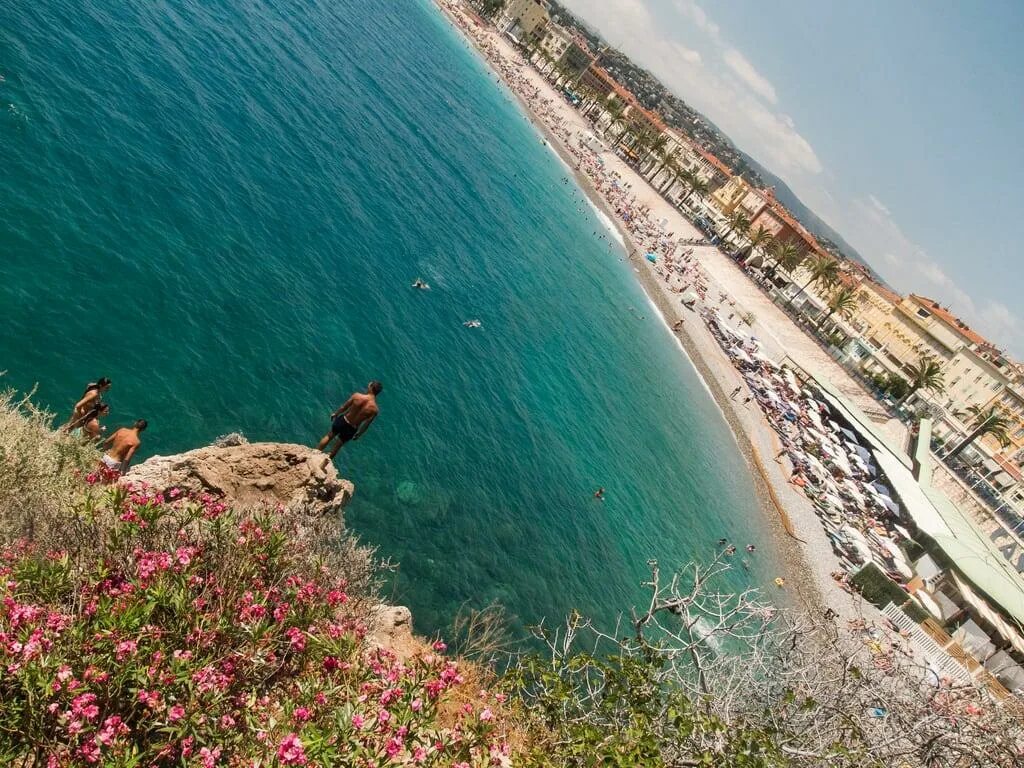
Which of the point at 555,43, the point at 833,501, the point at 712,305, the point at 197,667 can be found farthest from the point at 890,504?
the point at 555,43

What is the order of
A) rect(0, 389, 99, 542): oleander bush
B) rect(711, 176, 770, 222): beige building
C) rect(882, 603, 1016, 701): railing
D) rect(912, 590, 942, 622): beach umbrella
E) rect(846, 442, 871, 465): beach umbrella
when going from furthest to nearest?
rect(711, 176, 770, 222): beige building < rect(846, 442, 871, 465): beach umbrella < rect(912, 590, 942, 622): beach umbrella < rect(882, 603, 1016, 701): railing < rect(0, 389, 99, 542): oleander bush

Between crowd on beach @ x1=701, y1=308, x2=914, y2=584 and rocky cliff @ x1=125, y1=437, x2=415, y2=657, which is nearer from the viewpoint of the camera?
rocky cliff @ x1=125, y1=437, x2=415, y2=657

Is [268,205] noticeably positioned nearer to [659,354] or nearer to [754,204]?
[659,354]

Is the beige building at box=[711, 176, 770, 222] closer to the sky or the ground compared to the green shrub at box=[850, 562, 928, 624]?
closer to the sky

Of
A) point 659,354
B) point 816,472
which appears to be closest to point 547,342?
point 659,354

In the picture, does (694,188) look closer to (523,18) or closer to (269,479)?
(523,18)

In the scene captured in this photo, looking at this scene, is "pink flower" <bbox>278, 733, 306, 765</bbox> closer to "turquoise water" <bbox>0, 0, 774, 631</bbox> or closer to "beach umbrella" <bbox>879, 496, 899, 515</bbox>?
"turquoise water" <bbox>0, 0, 774, 631</bbox>

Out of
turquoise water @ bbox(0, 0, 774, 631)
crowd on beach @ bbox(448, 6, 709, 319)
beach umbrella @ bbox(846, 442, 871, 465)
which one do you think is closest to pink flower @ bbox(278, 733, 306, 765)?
turquoise water @ bbox(0, 0, 774, 631)
